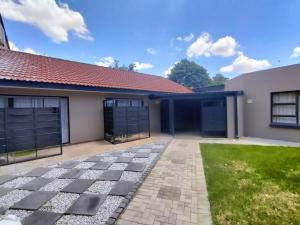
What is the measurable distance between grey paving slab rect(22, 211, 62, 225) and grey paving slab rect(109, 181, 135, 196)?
1.17m

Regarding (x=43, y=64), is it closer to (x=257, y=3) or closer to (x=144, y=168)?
(x=144, y=168)

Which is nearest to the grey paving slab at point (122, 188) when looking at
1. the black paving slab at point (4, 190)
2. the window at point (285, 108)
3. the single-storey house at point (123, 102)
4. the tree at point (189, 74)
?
the black paving slab at point (4, 190)

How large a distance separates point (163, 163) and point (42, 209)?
3652 millimetres

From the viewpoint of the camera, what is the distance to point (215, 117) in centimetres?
1090

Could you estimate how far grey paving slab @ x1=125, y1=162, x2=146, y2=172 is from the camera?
5.54 meters

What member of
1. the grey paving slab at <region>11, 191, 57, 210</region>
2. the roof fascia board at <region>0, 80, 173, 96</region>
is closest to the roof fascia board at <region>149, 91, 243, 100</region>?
the roof fascia board at <region>0, 80, 173, 96</region>

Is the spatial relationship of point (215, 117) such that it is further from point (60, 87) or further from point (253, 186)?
point (60, 87)

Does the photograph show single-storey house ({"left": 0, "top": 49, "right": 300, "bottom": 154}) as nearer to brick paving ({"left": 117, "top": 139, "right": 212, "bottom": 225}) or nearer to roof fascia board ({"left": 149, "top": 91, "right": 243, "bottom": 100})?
roof fascia board ({"left": 149, "top": 91, "right": 243, "bottom": 100})

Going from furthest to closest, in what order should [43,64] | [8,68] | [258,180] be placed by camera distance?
[43,64]
[8,68]
[258,180]

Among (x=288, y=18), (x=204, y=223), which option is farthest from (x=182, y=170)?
(x=288, y=18)

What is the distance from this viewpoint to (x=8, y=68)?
7.62 m

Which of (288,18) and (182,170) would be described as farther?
(288,18)

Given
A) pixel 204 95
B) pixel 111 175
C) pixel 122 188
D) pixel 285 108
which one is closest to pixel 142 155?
pixel 111 175

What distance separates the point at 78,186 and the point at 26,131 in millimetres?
3672
